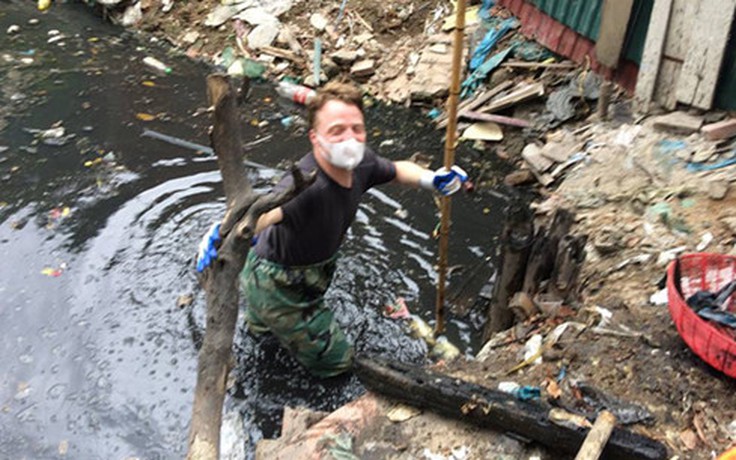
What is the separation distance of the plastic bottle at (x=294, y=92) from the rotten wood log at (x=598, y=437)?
6.48 meters

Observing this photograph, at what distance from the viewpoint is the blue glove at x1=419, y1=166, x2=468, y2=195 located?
4.29 m

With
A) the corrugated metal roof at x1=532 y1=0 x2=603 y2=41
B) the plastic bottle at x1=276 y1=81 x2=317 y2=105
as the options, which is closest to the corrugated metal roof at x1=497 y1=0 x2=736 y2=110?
the corrugated metal roof at x1=532 y1=0 x2=603 y2=41

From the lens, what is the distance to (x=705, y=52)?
5.80 metres

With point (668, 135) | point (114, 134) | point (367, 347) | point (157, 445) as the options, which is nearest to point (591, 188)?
point (668, 135)

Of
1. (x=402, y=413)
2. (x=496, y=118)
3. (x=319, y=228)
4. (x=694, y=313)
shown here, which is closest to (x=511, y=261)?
(x=694, y=313)

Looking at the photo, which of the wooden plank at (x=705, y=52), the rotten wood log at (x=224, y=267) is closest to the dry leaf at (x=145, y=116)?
the rotten wood log at (x=224, y=267)

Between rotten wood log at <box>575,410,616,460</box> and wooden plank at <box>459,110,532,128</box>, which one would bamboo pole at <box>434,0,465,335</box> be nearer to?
rotten wood log at <box>575,410,616,460</box>

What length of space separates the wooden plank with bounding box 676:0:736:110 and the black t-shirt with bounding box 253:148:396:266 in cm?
342

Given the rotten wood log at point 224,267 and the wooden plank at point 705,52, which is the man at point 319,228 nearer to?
the rotten wood log at point 224,267

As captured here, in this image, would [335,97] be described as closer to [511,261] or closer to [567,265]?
[511,261]

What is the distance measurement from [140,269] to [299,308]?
204cm

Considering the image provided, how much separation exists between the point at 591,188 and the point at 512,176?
133 centimetres

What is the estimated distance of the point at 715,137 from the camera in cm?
560

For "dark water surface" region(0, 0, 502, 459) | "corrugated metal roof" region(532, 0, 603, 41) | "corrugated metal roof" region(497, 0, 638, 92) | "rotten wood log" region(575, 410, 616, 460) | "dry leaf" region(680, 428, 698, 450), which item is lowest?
"dark water surface" region(0, 0, 502, 459)
